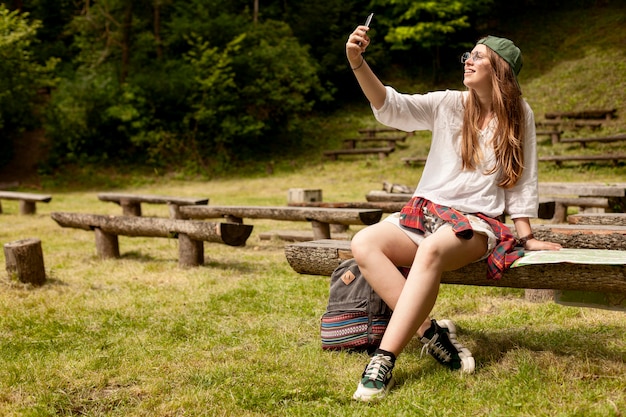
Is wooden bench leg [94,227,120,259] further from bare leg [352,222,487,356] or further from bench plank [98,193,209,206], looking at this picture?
bare leg [352,222,487,356]

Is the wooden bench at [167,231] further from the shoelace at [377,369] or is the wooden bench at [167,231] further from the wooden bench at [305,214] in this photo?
the shoelace at [377,369]

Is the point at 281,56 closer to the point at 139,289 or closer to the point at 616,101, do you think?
the point at 616,101

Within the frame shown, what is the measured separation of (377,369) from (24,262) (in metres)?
3.50

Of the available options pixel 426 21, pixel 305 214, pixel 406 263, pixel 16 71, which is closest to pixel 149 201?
pixel 305 214

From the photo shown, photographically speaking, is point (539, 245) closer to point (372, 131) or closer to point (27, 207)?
point (27, 207)

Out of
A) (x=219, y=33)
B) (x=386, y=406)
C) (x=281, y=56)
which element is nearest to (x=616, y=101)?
(x=281, y=56)

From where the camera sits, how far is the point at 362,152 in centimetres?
1802

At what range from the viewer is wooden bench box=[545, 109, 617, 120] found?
17.2 m

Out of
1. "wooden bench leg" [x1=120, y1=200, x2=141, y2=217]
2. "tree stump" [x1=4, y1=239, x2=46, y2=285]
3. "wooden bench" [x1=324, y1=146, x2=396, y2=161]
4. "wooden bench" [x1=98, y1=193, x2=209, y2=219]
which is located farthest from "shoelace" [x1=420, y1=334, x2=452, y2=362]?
"wooden bench" [x1=324, y1=146, x2=396, y2=161]

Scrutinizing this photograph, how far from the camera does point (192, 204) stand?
27.8 ft

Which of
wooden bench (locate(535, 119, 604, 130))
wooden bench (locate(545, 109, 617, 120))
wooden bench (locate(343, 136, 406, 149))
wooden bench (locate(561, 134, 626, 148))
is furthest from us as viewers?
wooden bench (locate(343, 136, 406, 149))

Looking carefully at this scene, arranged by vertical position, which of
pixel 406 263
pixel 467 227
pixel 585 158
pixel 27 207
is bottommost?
pixel 27 207

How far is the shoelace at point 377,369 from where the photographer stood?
9.25 ft

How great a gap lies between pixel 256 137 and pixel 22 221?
10122 mm
